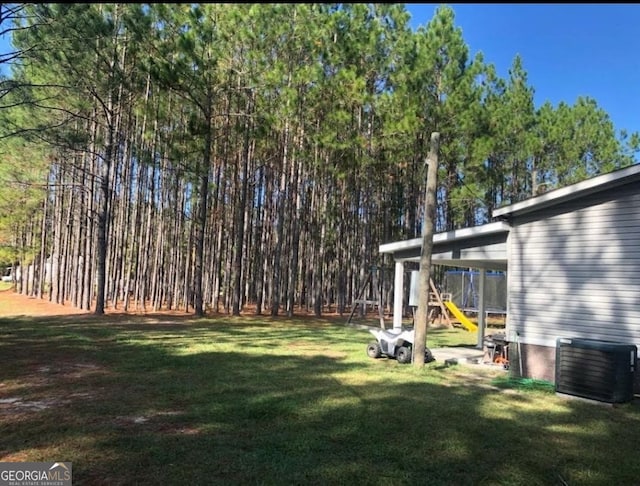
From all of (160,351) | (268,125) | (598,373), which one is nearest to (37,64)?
(160,351)

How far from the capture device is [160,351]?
29.7 ft

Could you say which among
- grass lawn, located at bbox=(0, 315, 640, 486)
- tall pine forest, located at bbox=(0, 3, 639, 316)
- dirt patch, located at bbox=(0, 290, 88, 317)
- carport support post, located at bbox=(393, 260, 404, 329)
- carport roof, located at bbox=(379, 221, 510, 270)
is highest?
tall pine forest, located at bbox=(0, 3, 639, 316)

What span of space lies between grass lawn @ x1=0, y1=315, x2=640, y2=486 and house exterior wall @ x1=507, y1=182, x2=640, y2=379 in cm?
102

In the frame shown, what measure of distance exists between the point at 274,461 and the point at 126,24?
1301 cm

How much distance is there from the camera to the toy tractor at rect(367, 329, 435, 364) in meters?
8.85

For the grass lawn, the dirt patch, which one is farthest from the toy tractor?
the dirt patch

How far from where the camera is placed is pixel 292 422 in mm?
4867

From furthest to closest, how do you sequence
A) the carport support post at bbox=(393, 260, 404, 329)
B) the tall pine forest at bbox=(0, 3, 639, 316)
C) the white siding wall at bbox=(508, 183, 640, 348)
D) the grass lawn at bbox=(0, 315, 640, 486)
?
the tall pine forest at bbox=(0, 3, 639, 316), the carport support post at bbox=(393, 260, 404, 329), the white siding wall at bbox=(508, 183, 640, 348), the grass lawn at bbox=(0, 315, 640, 486)

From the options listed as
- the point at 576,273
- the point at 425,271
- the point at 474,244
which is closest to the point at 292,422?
the point at 425,271

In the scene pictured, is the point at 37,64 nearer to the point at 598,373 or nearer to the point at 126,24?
the point at 126,24

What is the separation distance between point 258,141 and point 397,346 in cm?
1273

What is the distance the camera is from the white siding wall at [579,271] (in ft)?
22.4

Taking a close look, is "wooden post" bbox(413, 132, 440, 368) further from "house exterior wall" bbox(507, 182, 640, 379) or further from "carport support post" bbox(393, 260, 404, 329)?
"carport support post" bbox(393, 260, 404, 329)

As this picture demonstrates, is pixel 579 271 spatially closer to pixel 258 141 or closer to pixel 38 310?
pixel 258 141
